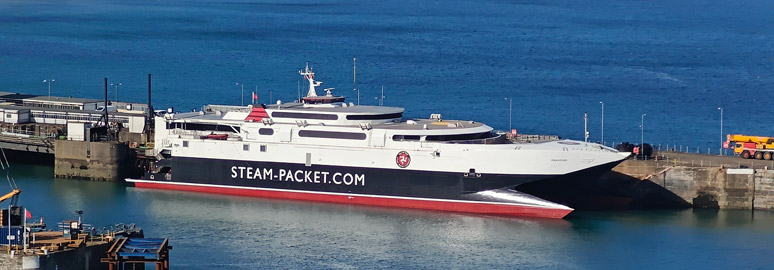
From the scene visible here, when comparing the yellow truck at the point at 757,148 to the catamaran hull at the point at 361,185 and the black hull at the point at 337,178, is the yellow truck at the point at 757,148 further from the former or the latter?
the black hull at the point at 337,178

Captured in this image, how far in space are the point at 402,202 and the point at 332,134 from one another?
4.51 meters

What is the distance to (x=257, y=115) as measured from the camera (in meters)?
69.8

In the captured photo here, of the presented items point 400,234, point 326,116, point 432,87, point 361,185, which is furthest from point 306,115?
point 432,87

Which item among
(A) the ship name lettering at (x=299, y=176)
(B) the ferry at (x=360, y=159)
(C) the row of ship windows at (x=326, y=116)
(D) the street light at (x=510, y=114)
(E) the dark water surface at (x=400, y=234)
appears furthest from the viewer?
(D) the street light at (x=510, y=114)

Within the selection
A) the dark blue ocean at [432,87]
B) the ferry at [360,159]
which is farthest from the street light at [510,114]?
the ferry at [360,159]

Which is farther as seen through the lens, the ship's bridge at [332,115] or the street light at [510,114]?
the street light at [510,114]

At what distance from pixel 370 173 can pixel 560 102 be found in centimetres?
3670

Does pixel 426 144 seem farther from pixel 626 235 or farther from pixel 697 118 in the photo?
pixel 697 118

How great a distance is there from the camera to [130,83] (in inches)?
4496

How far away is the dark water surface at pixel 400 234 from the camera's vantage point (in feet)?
184

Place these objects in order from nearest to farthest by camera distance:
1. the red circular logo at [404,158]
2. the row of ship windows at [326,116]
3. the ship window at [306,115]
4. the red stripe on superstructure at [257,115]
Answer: the red circular logo at [404,158] < the row of ship windows at [326,116] < the ship window at [306,115] < the red stripe on superstructure at [257,115]

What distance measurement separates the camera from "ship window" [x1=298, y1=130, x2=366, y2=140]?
220 feet

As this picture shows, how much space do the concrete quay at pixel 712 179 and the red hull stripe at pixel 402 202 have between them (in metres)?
5.02

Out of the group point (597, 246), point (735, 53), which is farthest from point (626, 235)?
point (735, 53)
